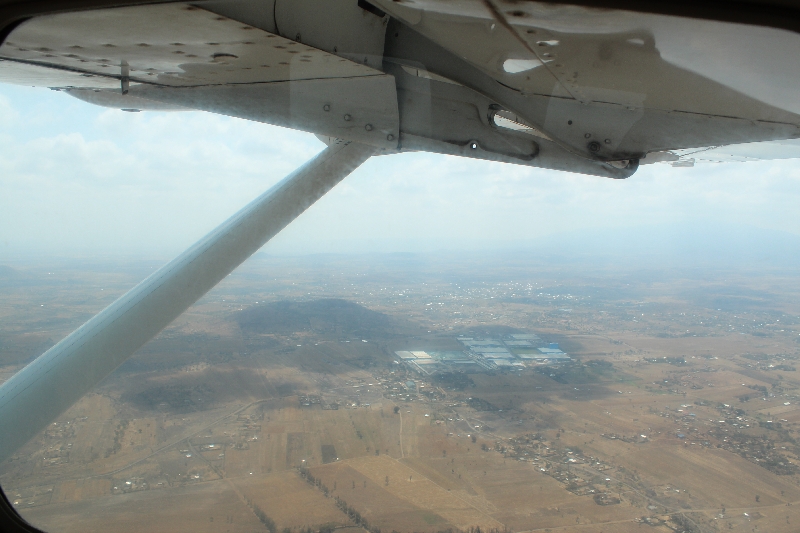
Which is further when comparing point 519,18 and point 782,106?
point 782,106

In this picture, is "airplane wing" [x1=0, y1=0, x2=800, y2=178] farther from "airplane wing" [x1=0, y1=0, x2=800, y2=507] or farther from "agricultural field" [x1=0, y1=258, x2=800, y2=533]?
"agricultural field" [x1=0, y1=258, x2=800, y2=533]

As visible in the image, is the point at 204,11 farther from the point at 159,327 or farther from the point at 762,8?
the point at 159,327

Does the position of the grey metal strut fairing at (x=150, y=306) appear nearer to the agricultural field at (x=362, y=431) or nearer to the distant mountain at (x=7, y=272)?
the agricultural field at (x=362, y=431)

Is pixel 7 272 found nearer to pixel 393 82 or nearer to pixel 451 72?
pixel 393 82

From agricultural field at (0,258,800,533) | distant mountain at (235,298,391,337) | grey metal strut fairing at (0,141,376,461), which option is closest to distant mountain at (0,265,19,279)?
agricultural field at (0,258,800,533)

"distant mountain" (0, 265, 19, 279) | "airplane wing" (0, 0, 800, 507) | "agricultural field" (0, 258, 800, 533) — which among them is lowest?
"agricultural field" (0, 258, 800, 533)

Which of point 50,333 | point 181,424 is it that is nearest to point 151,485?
point 181,424

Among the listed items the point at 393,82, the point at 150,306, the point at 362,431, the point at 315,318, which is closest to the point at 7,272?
the point at 150,306

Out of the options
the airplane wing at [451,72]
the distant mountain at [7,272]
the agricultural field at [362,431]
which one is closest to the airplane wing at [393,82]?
the airplane wing at [451,72]
